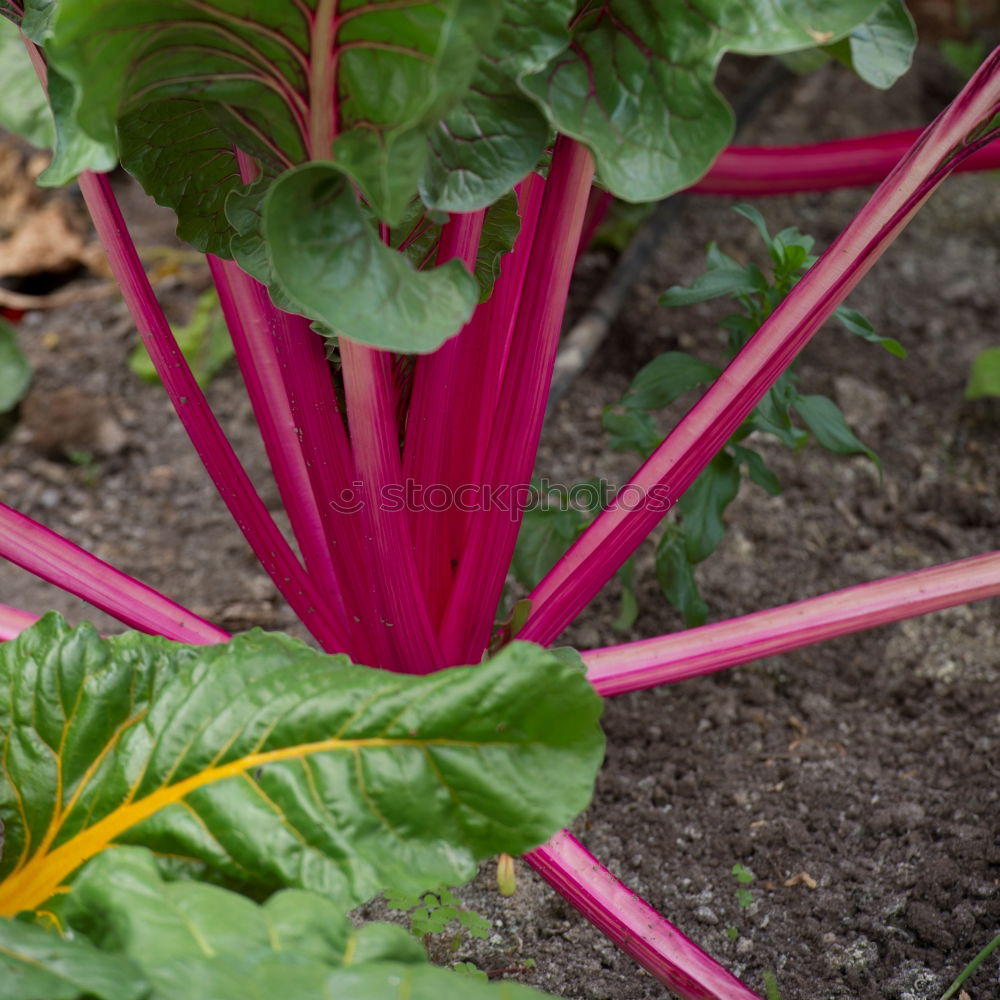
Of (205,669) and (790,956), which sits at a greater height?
(205,669)

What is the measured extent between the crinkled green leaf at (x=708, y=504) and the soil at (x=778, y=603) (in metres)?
0.28

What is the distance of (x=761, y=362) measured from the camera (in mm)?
1076

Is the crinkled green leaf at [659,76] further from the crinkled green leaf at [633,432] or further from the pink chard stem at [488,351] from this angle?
the crinkled green leaf at [633,432]

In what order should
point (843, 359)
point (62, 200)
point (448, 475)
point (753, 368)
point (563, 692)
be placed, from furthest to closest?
point (62, 200) < point (843, 359) < point (448, 475) < point (753, 368) < point (563, 692)

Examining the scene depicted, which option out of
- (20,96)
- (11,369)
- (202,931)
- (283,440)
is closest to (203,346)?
(11,369)

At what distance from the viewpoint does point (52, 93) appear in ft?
3.05

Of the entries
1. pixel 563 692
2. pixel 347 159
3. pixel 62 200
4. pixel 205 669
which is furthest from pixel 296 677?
pixel 62 200

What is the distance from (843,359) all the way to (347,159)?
148cm

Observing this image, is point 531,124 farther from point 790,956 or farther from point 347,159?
point 790,956

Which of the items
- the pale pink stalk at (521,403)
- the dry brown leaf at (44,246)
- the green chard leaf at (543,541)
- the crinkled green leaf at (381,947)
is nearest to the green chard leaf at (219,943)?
Result: the crinkled green leaf at (381,947)

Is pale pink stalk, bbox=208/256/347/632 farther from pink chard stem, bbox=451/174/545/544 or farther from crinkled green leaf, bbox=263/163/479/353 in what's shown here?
crinkled green leaf, bbox=263/163/479/353

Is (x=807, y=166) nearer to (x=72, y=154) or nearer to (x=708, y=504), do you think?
(x=708, y=504)

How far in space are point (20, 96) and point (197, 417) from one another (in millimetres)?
938

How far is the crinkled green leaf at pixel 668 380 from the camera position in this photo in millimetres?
1329
